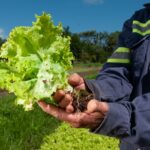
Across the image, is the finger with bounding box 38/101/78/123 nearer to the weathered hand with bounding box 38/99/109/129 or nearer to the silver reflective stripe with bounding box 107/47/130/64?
the weathered hand with bounding box 38/99/109/129

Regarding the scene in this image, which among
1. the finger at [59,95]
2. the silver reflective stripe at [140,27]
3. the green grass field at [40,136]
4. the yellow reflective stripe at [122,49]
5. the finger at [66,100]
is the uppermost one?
the silver reflective stripe at [140,27]

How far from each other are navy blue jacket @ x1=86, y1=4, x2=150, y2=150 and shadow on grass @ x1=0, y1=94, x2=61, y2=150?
15.9 feet

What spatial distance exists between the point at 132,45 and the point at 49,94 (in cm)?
97

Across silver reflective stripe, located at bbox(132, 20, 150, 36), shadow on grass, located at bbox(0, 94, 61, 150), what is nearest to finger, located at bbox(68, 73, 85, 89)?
silver reflective stripe, located at bbox(132, 20, 150, 36)

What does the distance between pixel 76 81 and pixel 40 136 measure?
22.3 ft

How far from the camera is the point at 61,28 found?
8.80 ft

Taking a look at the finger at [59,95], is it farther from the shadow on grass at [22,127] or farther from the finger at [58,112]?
the shadow on grass at [22,127]

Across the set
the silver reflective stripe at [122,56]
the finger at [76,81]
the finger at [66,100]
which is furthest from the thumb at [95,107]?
the silver reflective stripe at [122,56]

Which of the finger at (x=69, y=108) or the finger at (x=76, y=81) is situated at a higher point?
the finger at (x=76, y=81)

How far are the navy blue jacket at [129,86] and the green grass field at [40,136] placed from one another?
15.9 feet

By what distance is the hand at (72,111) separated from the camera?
259 centimetres

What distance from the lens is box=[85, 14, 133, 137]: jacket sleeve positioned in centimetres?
274

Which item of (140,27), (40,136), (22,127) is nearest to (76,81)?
(140,27)

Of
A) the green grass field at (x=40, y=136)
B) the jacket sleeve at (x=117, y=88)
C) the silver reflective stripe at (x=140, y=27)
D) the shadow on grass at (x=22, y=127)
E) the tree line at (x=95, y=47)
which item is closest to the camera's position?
the jacket sleeve at (x=117, y=88)
